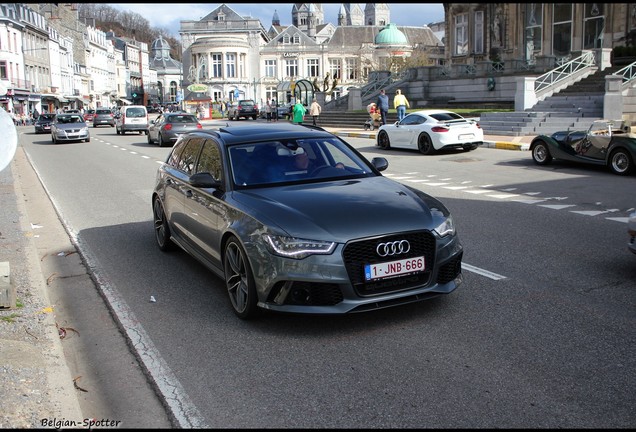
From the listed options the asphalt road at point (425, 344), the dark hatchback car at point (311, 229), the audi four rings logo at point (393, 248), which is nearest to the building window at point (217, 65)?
the asphalt road at point (425, 344)

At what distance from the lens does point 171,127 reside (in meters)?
28.2

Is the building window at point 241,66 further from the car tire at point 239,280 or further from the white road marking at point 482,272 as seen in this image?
the car tire at point 239,280

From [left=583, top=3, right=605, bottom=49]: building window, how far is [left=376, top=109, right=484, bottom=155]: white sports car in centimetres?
2210

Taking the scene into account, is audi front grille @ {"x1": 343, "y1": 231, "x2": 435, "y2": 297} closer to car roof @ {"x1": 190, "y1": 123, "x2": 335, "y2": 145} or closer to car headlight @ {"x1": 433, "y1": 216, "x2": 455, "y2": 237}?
car headlight @ {"x1": 433, "y1": 216, "x2": 455, "y2": 237}

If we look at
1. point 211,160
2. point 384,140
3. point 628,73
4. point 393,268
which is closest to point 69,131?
point 384,140

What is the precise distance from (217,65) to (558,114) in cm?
10825

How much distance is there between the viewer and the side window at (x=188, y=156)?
Result: 727 centimetres

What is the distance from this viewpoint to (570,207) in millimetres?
10898

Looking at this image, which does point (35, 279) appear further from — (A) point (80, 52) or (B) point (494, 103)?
(A) point (80, 52)

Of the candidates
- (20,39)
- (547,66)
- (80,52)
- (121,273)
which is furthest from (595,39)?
(80,52)

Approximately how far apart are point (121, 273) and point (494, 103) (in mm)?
→ 32503

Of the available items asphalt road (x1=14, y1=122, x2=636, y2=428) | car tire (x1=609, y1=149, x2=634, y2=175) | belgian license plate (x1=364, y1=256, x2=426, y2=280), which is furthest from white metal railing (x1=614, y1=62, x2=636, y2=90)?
belgian license plate (x1=364, y1=256, x2=426, y2=280)

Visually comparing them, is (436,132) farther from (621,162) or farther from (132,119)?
(132,119)

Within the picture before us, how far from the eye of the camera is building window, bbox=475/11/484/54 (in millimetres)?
49125
